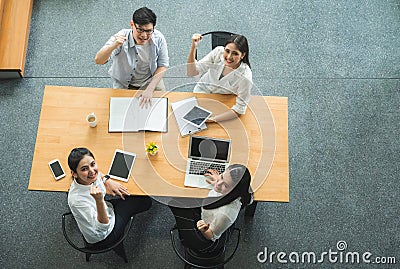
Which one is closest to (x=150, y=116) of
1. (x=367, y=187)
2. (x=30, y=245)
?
(x=30, y=245)

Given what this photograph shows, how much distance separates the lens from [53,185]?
9.09 ft

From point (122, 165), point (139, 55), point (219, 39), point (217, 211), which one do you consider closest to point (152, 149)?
point (122, 165)

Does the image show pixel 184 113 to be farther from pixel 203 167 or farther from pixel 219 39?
pixel 219 39

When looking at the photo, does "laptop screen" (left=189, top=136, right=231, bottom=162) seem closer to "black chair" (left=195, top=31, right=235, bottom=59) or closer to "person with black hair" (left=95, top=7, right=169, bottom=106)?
"person with black hair" (left=95, top=7, right=169, bottom=106)

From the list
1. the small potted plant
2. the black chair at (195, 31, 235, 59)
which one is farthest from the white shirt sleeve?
the black chair at (195, 31, 235, 59)

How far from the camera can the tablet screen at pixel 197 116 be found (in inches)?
116

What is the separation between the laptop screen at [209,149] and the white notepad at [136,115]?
8.7 inches

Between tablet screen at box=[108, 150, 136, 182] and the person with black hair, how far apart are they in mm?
364

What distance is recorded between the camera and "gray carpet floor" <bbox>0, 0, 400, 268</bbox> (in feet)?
11.1

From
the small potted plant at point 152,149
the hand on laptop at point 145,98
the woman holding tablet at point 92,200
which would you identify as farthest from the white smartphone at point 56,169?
the hand on laptop at point 145,98

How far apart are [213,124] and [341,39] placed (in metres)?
1.86

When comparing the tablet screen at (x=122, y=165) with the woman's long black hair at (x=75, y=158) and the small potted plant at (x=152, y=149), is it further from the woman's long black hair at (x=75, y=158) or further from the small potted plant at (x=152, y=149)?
the woman's long black hair at (x=75, y=158)

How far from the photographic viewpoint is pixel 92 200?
268cm

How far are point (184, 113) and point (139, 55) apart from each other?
52cm
